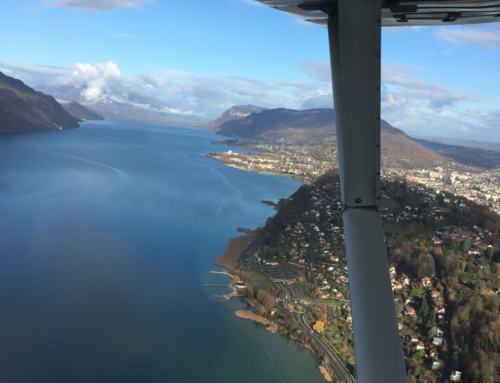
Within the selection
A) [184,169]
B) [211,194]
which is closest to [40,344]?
[211,194]

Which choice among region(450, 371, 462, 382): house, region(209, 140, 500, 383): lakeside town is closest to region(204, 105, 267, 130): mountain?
region(209, 140, 500, 383): lakeside town

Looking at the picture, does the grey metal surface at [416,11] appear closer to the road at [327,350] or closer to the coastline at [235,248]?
the road at [327,350]

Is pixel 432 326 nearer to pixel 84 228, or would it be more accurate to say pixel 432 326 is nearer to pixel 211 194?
pixel 84 228

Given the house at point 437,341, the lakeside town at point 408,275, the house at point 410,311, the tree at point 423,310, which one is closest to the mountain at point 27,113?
the lakeside town at point 408,275

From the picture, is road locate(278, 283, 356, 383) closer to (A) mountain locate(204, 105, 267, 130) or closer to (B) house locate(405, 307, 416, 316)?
(B) house locate(405, 307, 416, 316)

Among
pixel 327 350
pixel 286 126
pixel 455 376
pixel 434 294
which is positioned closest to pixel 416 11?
pixel 455 376

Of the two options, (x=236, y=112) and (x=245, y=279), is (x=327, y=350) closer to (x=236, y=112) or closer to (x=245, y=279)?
(x=245, y=279)

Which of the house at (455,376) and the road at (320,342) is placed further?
the road at (320,342)
